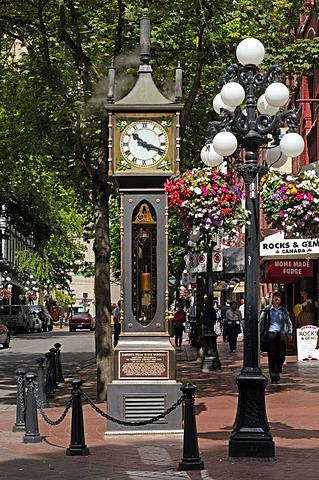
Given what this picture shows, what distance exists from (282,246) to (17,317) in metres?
34.5

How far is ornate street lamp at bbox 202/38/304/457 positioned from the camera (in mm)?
10977

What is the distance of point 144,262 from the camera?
45.1 feet

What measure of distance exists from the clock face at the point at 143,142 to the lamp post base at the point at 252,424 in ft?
12.6

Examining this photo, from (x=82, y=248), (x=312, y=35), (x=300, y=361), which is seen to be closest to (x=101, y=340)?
(x=300, y=361)

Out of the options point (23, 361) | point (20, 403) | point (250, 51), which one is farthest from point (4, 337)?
point (250, 51)

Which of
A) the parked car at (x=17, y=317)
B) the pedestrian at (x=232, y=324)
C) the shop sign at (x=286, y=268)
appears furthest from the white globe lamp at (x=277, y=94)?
the parked car at (x=17, y=317)

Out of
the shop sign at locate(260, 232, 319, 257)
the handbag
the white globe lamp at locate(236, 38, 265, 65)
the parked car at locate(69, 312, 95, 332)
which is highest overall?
the white globe lamp at locate(236, 38, 265, 65)

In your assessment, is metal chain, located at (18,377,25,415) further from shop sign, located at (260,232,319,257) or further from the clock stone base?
shop sign, located at (260,232,319,257)

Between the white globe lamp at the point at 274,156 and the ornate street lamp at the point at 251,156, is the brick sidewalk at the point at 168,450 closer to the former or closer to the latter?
the ornate street lamp at the point at 251,156

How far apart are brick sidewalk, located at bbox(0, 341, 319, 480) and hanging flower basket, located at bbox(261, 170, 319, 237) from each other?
8.85 ft

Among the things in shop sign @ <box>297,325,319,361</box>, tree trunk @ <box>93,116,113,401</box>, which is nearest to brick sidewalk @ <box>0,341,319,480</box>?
tree trunk @ <box>93,116,113,401</box>

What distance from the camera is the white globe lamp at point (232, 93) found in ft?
37.1

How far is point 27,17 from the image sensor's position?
1955 centimetres

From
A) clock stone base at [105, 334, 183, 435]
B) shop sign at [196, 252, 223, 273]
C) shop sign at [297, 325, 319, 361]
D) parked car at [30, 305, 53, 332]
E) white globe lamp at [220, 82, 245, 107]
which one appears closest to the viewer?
white globe lamp at [220, 82, 245, 107]
